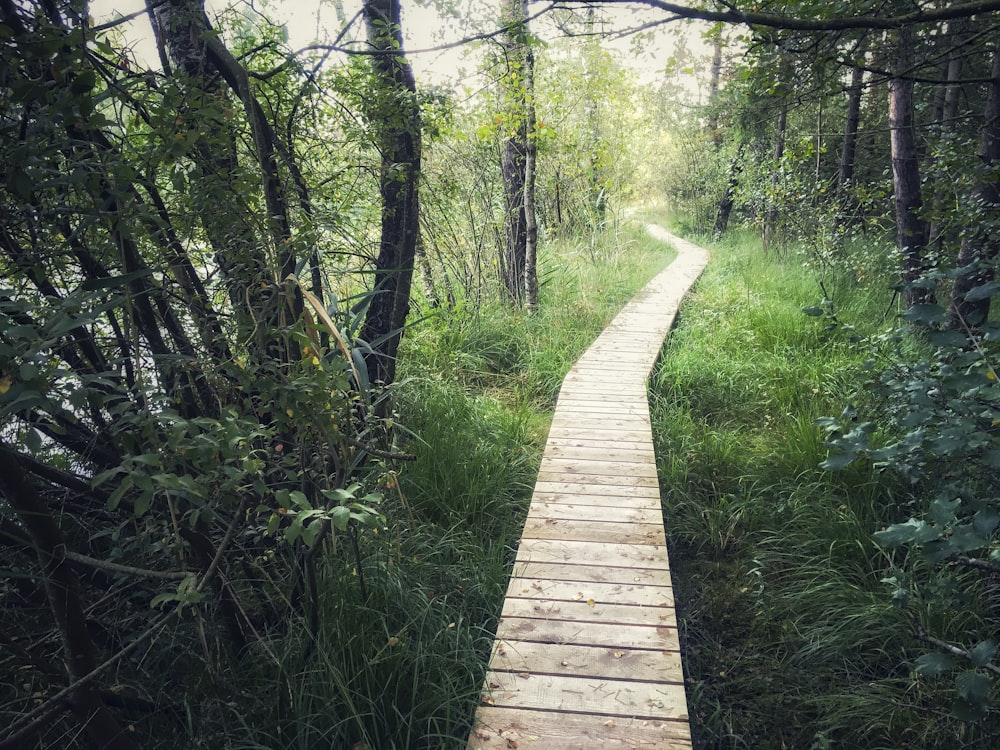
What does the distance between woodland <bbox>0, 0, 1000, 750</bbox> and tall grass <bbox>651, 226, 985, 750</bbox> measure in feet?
0.06

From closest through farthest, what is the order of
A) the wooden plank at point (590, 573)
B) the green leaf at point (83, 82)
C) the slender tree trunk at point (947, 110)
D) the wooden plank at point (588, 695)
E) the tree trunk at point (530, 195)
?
the green leaf at point (83, 82) < the wooden plank at point (588, 695) < the wooden plank at point (590, 573) < the slender tree trunk at point (947, 110) < the tree trunk at point (530, 195)

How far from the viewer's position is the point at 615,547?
9.20 feet

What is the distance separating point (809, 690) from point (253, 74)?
11.0 ft

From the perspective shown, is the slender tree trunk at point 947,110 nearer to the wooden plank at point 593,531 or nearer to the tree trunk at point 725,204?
the wooden plank at point 593,531

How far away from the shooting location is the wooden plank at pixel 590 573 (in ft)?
8.44

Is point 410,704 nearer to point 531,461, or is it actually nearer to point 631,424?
point 531,461

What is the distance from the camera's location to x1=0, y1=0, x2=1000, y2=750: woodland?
1486 mm

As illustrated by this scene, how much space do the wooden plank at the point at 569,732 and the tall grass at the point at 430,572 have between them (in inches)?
3.5

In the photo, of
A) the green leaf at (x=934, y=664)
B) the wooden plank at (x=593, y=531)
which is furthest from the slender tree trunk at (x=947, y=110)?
the green leaf at (x=934, y=664)

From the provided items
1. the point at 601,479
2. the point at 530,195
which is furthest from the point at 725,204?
the point at 601,479

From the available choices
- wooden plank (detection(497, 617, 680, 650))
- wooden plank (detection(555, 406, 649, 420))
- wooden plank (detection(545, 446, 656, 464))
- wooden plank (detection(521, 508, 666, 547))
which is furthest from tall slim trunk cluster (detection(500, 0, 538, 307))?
wooden plank (detection(497, 617, 680, 650))

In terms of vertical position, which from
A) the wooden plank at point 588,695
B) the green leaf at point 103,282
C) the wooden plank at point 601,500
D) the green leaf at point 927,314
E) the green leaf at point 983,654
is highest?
the green leaf at point 103,282

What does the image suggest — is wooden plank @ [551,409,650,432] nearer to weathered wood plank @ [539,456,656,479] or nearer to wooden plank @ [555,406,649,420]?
wooden plank @ [555,406,649,420]

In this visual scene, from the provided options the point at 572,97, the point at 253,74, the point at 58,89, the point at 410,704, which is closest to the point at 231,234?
the point at 58,89
